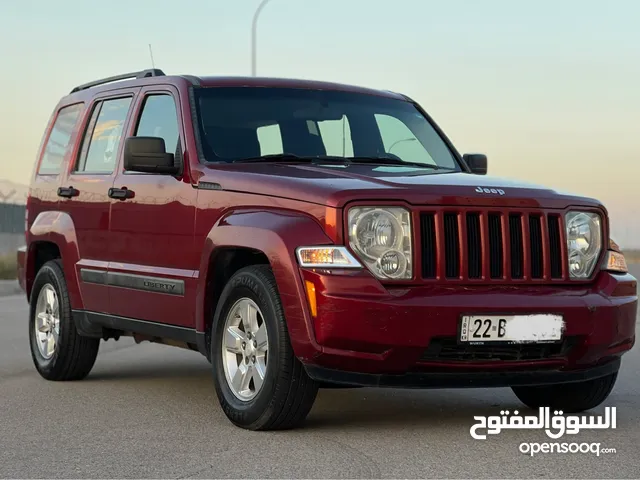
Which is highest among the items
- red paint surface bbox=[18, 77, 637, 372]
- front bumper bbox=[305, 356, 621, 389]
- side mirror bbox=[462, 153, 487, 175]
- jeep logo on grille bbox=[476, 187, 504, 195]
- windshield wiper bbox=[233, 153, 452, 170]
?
windshield wiper bbox=[233, 153, 452, 170]

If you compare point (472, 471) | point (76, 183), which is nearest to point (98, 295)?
point (76, 183)

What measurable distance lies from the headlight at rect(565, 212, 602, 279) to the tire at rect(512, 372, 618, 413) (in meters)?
0.70

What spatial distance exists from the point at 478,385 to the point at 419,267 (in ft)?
2.24

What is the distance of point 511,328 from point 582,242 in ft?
2.56

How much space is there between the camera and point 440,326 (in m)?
5.92

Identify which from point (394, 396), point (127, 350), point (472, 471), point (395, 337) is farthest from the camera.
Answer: point (127, 350)

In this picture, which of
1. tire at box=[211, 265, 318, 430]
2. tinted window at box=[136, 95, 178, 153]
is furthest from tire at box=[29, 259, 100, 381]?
tire at box=[211, 265, 318, 430]

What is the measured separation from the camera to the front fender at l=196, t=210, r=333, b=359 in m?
5.97

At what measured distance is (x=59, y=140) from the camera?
30.3 feet

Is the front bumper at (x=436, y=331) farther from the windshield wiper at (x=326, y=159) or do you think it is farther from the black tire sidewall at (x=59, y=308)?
the black tire sidewall at (x=59, y=308)

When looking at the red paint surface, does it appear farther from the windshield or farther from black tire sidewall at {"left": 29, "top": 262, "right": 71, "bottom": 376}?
black tire sidewall at {"left": 29, "top": 262, "right": 71, "bottom": 376}

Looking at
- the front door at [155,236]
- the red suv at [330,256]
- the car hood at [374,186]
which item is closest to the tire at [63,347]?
the red suv at [330,256]

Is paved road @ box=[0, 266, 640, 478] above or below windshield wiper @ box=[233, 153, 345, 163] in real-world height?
below

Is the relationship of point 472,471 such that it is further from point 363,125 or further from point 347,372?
point 363,125
